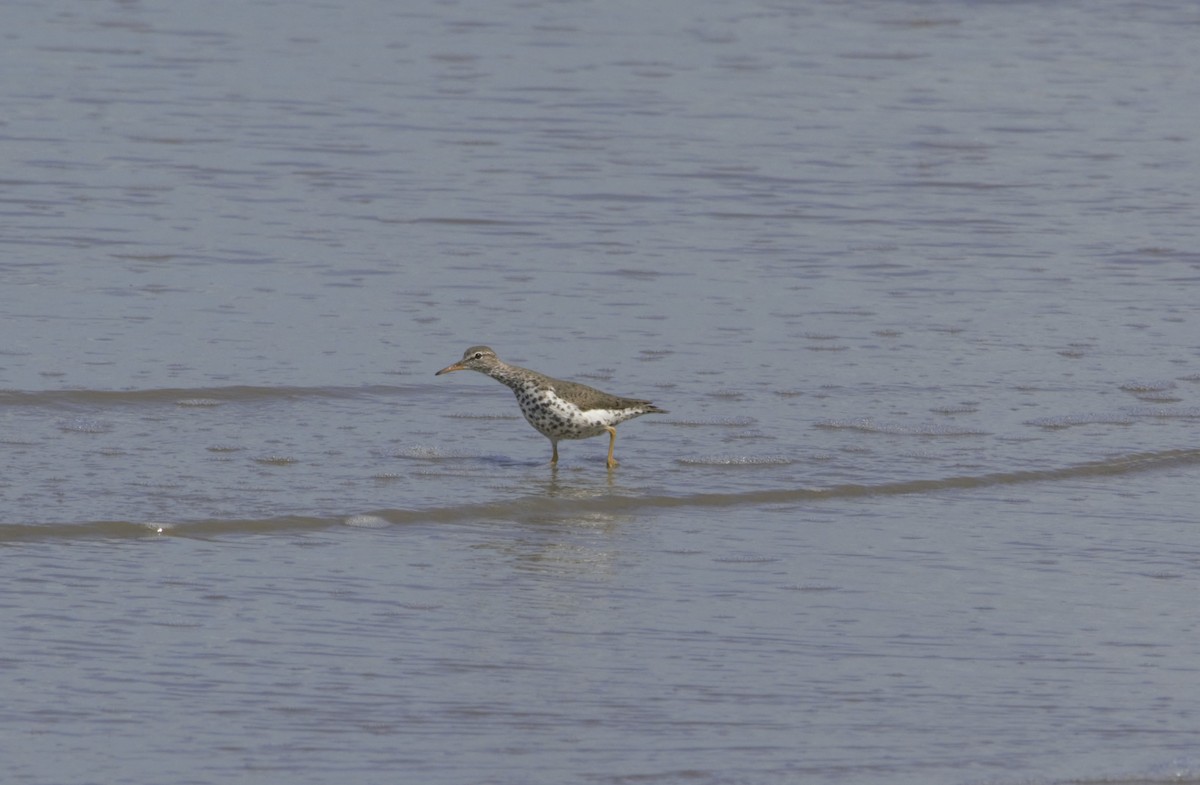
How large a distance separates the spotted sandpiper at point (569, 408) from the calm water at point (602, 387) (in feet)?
0.74

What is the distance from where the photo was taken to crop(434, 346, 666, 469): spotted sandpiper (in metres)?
11.0

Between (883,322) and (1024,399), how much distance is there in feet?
6.10

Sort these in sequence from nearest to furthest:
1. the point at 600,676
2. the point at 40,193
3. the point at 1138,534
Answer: the point at 600,676 < the point at 1138,534 < the point at 40,193

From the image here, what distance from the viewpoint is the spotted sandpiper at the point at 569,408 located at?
1098cm

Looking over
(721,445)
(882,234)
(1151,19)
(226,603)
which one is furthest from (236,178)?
(1151,19)

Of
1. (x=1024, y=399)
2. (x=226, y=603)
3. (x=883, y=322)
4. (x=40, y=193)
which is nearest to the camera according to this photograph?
(x=226, y=603)

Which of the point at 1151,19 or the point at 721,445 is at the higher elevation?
the point at 1151,19

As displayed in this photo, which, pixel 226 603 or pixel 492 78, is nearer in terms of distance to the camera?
pixel 226 603

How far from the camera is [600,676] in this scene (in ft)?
24.4

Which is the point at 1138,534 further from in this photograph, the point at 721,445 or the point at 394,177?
the point at 394,177

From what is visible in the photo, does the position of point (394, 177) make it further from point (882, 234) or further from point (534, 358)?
→ point (534, 358)

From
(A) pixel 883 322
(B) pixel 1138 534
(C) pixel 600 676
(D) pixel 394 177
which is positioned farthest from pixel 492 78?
(C) pixel 600 676

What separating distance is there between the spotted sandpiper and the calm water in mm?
225

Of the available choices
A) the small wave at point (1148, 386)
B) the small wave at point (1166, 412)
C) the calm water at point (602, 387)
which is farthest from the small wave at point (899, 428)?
the small wave at point (1148, 386)
